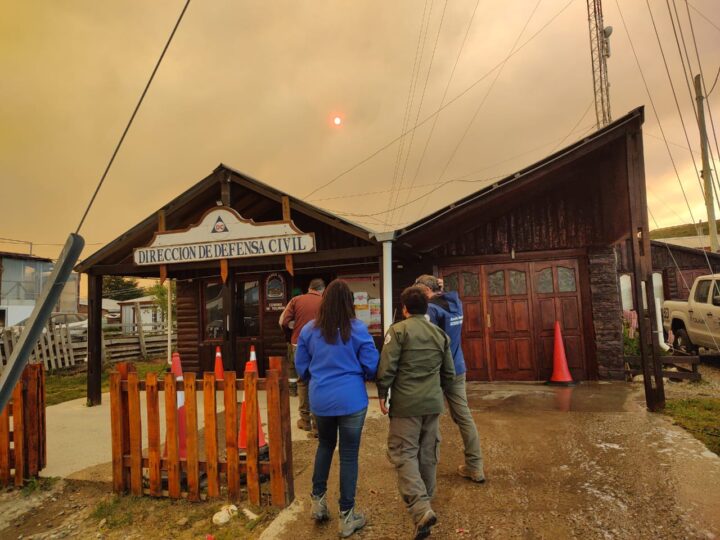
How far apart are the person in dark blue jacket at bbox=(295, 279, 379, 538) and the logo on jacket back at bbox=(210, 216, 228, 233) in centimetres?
474

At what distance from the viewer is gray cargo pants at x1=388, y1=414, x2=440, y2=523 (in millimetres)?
3113

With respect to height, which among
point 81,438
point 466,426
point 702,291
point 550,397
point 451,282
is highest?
point 451,282

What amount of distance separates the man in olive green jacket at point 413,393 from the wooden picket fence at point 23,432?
3741mm

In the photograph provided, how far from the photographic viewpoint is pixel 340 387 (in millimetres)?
3189

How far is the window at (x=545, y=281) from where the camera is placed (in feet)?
29.9

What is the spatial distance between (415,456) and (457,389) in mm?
998

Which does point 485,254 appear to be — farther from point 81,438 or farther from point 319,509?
point 81,438

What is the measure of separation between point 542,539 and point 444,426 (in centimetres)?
291

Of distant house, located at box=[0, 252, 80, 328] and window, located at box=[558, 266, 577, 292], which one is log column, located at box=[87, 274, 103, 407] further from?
distant house, located at box=[0, 252, 80, 328]

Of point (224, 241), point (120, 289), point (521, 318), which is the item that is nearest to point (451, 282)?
point (521, 318)

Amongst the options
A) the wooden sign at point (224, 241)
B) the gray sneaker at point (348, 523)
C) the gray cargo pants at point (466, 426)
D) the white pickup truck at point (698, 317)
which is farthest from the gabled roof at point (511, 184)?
the white pickup truck at point (698, 317)

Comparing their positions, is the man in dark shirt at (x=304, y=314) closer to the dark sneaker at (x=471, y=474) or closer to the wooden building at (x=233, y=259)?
the wooden building at (x=233, y=259)

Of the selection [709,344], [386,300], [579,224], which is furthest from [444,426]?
[709,344]

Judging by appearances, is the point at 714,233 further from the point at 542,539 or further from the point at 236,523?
the point at 236,523
